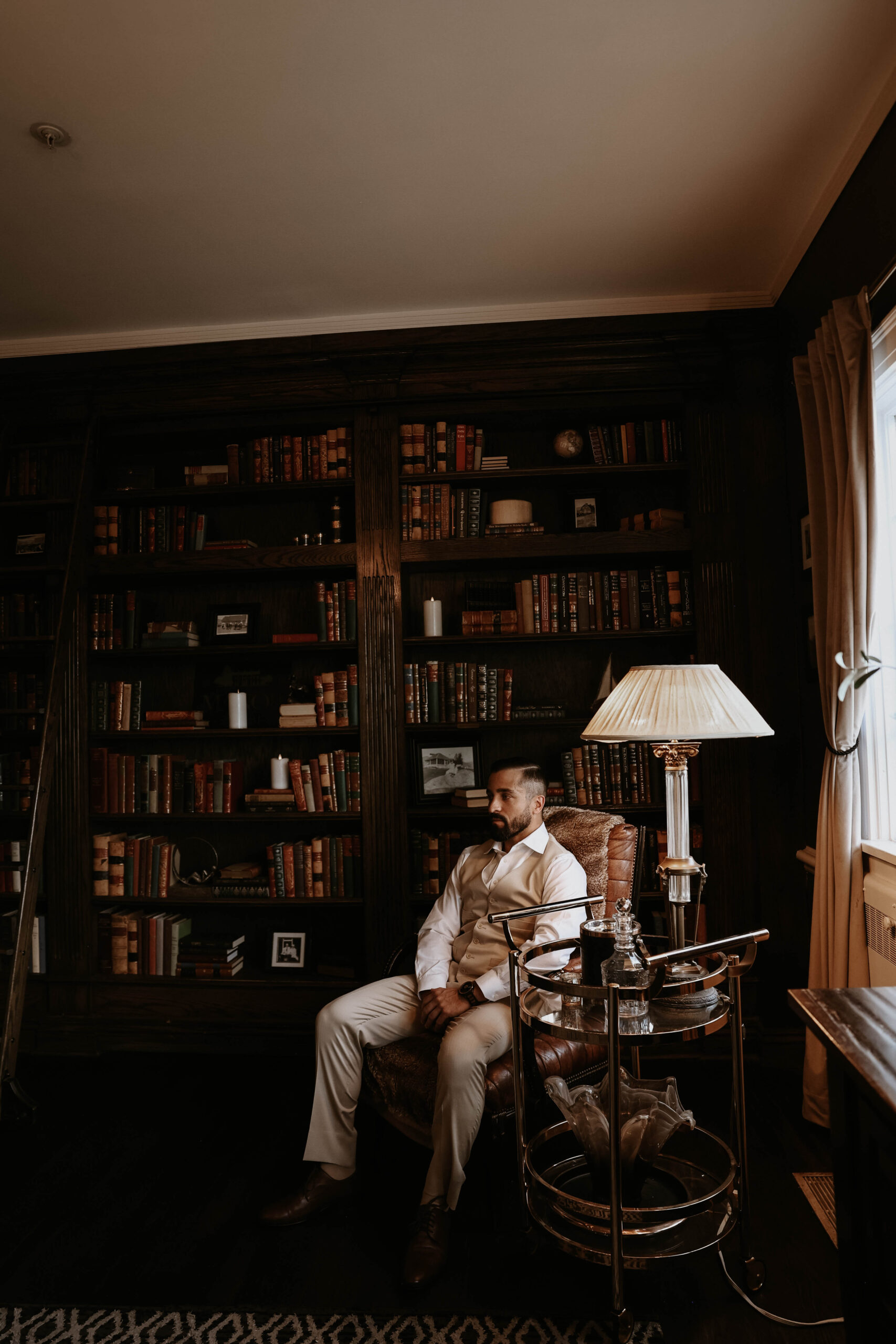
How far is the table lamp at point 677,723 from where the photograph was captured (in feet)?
6.27

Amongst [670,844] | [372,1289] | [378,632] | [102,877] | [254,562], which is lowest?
[372,1289]

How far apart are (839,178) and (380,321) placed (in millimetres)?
1722

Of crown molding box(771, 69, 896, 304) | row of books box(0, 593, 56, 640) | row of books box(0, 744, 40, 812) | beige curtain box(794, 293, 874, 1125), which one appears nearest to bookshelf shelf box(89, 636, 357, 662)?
row of books box(0, 593, 56, 640)

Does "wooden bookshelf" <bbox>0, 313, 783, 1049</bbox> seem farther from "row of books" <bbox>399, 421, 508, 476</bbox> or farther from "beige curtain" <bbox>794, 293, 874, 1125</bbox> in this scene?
"beige curtain" <bbox>794, 293, 874, 1125</bbox>

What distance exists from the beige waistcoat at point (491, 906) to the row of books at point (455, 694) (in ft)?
2.53

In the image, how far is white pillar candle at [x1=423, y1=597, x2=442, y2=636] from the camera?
3.46 meters

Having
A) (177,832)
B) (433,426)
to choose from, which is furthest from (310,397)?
(177,832)

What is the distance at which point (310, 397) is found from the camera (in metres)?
3.49

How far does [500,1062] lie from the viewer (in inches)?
85.4

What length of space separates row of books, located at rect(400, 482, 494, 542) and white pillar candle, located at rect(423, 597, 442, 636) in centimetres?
26

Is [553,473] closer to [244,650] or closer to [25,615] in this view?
[244,650]

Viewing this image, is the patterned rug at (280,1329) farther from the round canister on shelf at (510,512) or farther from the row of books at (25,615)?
the round canister on shelf at (510,512)

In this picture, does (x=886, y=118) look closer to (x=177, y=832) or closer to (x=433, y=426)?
(x=433, y=426)

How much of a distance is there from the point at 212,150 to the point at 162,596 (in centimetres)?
190
